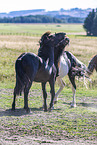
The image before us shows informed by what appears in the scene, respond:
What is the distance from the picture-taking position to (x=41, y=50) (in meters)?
9.26

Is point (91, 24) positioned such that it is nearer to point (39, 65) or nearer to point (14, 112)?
point (39, 65)

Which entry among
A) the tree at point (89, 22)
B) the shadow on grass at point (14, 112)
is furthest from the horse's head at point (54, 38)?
the tree at point (89, 22)

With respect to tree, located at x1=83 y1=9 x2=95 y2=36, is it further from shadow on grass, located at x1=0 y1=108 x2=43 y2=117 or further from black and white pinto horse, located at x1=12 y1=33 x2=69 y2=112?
shadow on grass, located at x1=0 y1=108 x2=43 y2=117

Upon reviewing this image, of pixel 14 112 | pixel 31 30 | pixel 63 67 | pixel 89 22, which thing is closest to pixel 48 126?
pixel 14 112

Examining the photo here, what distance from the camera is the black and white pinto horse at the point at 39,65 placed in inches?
320

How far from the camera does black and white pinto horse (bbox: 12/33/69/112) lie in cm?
812

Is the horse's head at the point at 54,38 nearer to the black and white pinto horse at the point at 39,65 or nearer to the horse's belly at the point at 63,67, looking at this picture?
the black and white pinto horse at the point at 39,65

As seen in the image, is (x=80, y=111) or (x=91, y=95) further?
(x=91, y=95)

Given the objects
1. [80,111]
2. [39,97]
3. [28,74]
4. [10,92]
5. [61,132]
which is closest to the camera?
[61,132]

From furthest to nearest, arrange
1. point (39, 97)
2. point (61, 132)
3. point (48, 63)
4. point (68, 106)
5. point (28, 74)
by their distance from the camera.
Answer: point (39, 97)
point (68, 106)
point (48, 63)
point (28, 74)
point (61, 132)

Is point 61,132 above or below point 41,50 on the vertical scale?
below

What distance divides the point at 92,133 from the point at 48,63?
2929 millimetres

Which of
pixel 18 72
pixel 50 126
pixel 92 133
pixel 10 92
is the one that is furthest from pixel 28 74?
pixel 10 92

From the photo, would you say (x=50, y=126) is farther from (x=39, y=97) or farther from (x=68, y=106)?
(x=39, y=97)
